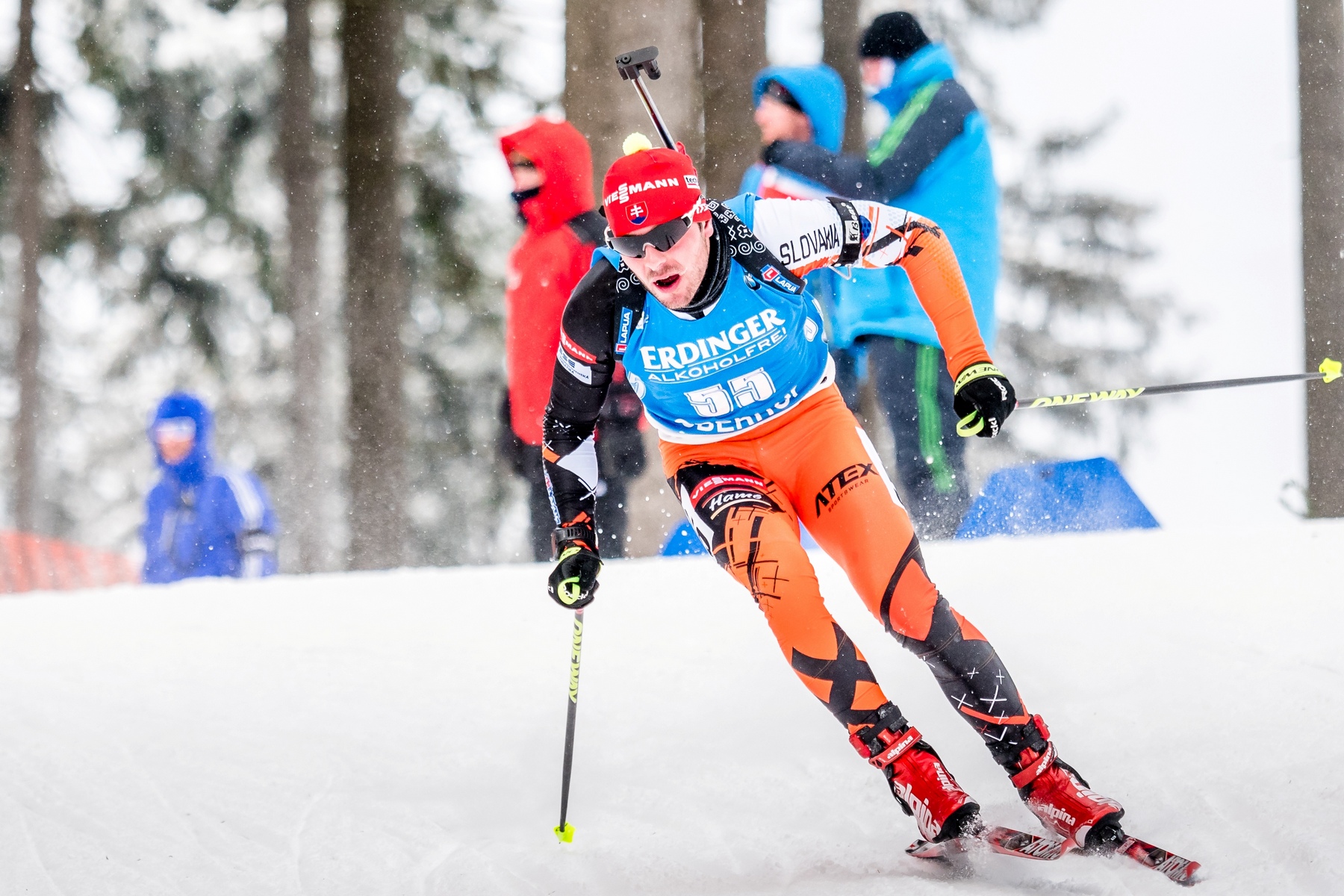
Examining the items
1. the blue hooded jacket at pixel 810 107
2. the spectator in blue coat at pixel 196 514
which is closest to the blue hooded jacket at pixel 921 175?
the blue hooded jacket at pixel 810 107

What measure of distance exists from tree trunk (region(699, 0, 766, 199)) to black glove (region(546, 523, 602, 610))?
196 inches

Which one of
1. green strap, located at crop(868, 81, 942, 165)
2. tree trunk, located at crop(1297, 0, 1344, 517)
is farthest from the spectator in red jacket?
tree trunk, located at crop(1297, 0, 1344, 517)

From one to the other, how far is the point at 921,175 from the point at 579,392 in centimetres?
209

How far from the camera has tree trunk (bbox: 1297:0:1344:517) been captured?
6.61 m

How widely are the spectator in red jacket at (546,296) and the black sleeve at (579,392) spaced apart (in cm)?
149

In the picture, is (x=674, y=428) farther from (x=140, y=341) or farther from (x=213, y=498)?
(x=140, y=341)

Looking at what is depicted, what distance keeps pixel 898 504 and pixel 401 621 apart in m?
2.37

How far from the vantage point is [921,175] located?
15.7 ft

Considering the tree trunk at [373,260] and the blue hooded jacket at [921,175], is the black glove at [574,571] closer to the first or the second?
the blue hooded jacket at [921,175]

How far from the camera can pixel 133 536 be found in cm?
1844

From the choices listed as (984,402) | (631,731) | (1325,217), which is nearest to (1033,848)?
(984,402)

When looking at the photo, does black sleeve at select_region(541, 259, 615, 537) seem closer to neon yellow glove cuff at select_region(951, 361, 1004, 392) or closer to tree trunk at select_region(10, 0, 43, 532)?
neon yellow glove cuff at select_region(951, 361, 1004, 392)

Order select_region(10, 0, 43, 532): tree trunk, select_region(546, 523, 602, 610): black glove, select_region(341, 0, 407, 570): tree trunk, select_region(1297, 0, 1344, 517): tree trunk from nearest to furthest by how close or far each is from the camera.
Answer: select_region(546, 523, 602, 610): black glove, select_region(1297, 0, 1344, 517): tree trunk, select_region(341, 0, 407, 570): tree trunk, select_region(10, 0, 43, 532): tree trunk

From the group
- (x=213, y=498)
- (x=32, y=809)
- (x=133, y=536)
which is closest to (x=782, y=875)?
(x=32, y=809)
